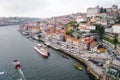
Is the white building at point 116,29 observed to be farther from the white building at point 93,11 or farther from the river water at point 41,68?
the white building at point 93,11

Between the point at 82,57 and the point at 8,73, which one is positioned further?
the point at 82,57

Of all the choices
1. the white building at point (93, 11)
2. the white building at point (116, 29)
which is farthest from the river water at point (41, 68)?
the white building at point (93, 11)

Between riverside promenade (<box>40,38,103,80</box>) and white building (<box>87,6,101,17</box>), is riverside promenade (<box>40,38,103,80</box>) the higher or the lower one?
the lower one

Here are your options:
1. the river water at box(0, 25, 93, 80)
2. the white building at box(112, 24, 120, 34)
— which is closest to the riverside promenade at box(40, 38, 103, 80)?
the river water at box(0, 25, 93, 80)

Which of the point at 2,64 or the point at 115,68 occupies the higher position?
the point at 115,68

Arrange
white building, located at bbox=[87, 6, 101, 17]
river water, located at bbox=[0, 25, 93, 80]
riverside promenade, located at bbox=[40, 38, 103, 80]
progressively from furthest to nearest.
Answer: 1. white building, located at bbox=[87, 6, 101, 17]
2. river water, located at bbox=[0, 25, 93, 80]
3. riverside promenade, located at bbox=[40, 38, 103, 80]

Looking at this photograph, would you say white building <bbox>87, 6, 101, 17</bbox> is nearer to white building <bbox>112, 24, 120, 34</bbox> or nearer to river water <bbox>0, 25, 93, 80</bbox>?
white building <bbox>112, 24, 120, 34</bbox>

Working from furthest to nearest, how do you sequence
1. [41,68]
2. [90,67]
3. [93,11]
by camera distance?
[93,11]
[41,68]
[90,67]

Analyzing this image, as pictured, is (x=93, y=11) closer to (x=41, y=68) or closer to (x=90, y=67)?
(x=90, y=67)

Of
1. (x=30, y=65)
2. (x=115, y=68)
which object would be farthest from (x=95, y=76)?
(x=30, y=65)

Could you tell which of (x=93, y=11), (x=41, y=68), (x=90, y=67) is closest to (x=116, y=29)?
(x=90, y=67)

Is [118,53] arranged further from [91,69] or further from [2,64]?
[2,64]
